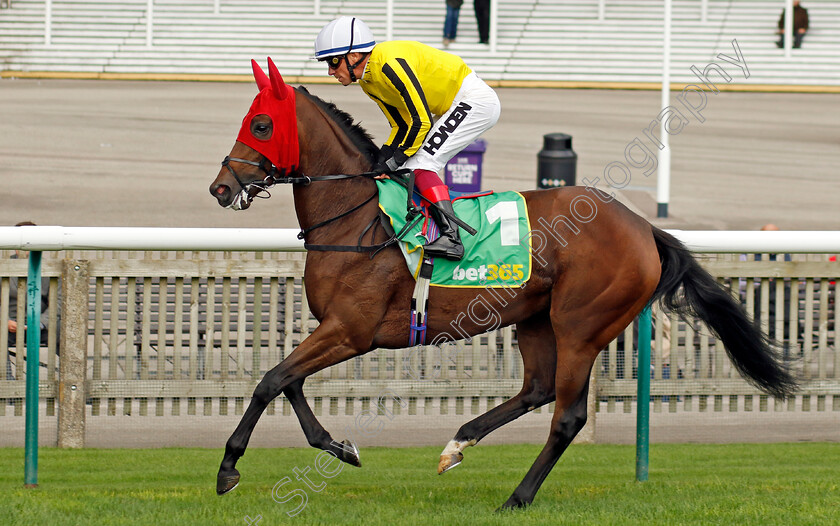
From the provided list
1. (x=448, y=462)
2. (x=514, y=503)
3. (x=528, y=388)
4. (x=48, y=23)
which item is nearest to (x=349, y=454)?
(x=448, y=462)

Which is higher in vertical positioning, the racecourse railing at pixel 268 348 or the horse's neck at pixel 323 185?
the horse's neck at pixel 323 185

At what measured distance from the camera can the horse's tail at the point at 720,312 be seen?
205 inches

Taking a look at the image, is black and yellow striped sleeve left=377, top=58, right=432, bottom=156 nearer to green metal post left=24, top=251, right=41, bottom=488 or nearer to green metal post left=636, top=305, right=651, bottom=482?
green metal post left=636, top=305, right=651, bottom=482

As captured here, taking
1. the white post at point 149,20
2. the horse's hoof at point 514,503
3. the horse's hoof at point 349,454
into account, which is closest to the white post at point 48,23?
the white post at point 149,20

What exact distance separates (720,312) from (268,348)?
99.2 inches

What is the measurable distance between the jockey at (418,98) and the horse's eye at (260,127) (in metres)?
0.37

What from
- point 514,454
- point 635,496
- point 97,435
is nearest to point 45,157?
point 97,435

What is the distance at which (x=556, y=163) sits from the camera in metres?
12.5

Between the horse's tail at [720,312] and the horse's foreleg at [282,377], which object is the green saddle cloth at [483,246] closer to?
the horse's foreleg at [282,377]

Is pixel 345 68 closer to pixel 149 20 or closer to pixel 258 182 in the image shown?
pixel 258 182

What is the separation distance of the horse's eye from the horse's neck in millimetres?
169

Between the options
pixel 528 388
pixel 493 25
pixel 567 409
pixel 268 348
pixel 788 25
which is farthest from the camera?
pixel 788 25

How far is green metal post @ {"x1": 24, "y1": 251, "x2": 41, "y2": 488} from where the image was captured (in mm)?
5074

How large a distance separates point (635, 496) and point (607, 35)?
19740 millimetres
